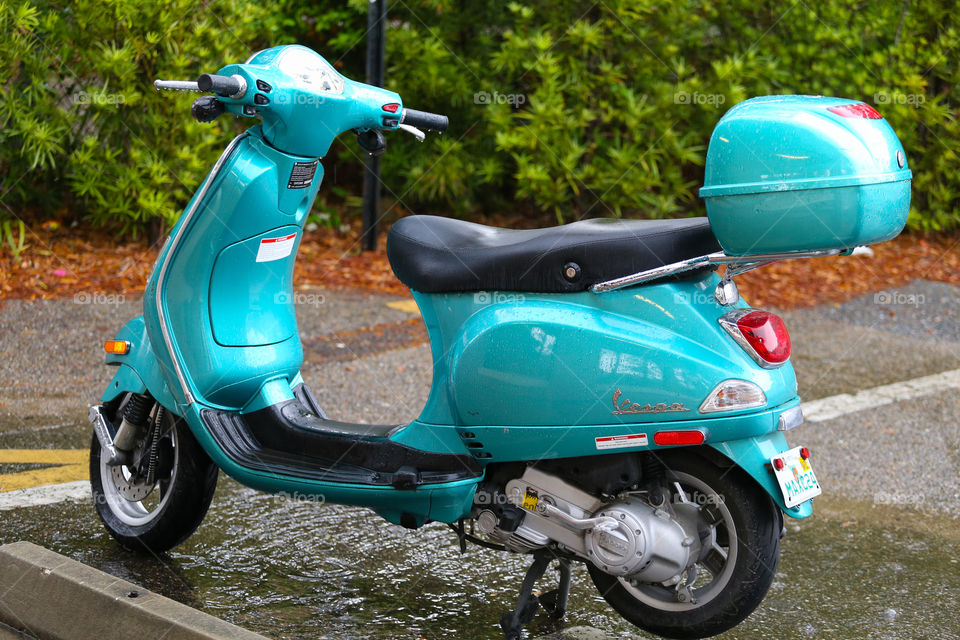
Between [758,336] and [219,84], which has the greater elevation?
[219,84]

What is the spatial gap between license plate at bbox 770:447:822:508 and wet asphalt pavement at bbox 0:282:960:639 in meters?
0.63

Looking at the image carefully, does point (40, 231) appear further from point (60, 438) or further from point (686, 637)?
point (686, 637)

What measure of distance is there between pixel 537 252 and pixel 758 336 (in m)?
0.61

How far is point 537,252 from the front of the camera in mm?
3018

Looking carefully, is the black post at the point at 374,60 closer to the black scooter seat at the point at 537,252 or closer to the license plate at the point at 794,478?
the black scooter seat at the point at 537,252

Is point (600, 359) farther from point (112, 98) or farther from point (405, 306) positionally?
point (112, 98)

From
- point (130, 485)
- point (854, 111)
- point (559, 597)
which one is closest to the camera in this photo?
point (854, 111)

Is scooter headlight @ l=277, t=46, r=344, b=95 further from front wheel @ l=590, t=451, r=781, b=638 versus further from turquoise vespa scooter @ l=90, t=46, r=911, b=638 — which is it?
front wheel @ l=590, t=451, r=781, b=638

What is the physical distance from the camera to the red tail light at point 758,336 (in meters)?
2.89

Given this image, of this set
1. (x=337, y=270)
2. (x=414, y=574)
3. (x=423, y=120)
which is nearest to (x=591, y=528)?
(x=414, y=574)

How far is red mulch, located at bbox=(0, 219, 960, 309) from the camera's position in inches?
287

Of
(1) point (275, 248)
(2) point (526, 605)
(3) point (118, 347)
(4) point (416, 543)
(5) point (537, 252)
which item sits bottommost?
(4) point (416, 543)

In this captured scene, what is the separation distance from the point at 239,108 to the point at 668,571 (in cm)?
182

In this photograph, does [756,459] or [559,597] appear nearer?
[756,459]
